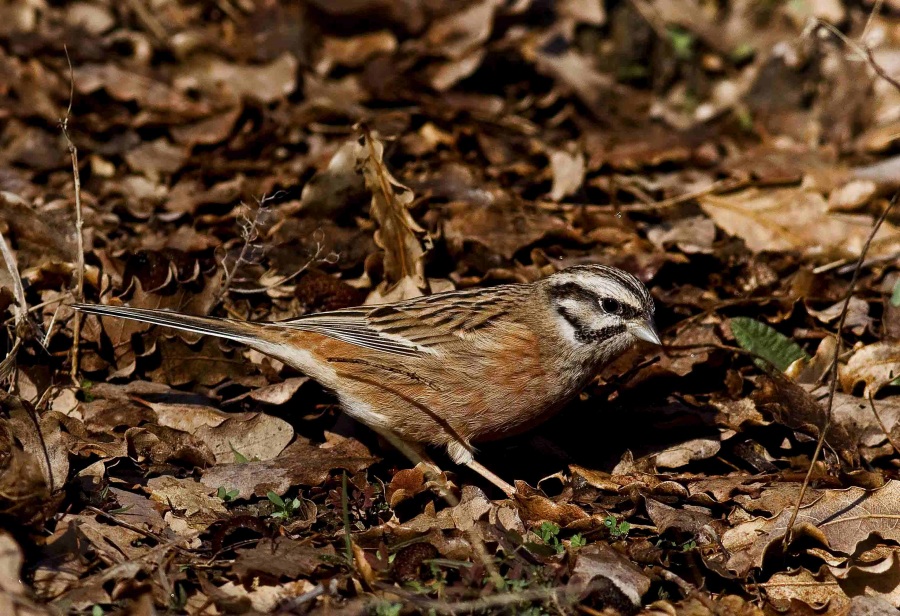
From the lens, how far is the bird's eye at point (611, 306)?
572 cm

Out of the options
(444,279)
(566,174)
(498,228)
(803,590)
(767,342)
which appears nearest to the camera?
(803,590)

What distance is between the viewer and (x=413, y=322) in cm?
592

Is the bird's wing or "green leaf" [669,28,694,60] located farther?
"green leaf" [669,28,694,60]

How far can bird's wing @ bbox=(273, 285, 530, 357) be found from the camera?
5.82 m

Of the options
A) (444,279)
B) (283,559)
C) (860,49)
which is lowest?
(283,559)

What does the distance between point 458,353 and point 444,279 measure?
4.44ft

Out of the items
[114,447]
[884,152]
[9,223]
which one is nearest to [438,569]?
[114,447]

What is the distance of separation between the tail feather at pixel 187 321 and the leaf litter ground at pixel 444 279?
0.37 metres

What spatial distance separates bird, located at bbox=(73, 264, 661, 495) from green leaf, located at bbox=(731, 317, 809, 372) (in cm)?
92

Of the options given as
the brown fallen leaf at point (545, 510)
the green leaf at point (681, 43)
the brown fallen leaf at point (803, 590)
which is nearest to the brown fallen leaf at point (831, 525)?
the brown fallen leaf at point (803, 590)

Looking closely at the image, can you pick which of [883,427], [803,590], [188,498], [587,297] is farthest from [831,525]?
[188,498]

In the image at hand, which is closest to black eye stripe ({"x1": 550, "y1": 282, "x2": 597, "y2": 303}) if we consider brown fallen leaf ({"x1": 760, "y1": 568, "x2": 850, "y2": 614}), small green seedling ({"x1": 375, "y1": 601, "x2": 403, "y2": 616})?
brown fallen leaf ({"x1": 760, "y1": 568, "x2": 850, "y2": 614})

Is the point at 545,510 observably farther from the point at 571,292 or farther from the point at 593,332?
the point at 571,292

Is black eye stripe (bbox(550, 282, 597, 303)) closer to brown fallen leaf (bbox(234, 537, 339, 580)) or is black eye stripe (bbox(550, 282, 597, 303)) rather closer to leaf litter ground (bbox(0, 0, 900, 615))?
leaf litter ground (bbox(0, 0, 900, 615))
